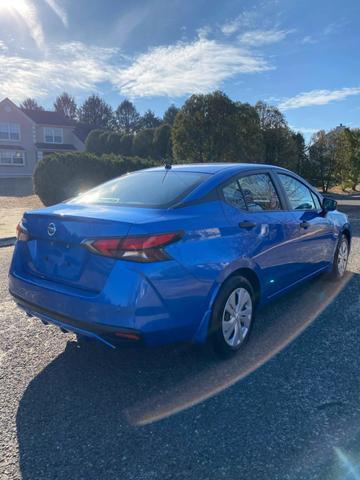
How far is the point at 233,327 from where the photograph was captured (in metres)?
3.40

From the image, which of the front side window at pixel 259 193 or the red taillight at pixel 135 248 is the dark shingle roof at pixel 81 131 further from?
the red taillight at pixel 135 248

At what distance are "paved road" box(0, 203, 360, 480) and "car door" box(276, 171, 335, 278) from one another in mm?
855

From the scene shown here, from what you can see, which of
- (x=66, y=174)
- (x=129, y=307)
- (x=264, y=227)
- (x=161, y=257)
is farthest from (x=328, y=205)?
(x=66, y=174)

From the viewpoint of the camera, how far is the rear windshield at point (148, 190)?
3.24 metres

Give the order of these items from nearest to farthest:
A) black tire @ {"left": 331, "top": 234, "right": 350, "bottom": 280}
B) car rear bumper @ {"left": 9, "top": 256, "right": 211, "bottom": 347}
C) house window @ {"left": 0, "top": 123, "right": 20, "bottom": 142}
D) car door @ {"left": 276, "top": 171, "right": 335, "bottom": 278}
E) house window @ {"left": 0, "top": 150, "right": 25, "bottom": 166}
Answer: car rear bumper @ {"left": 9, "top": 256, "right": 211, "bottom": 347}
car door @ {"left": 276, "top": 171, "right": 335, "bottom": 278}
black tire @ {"left": 331, "top": 234, "right": 350, "bottom": 280}
house window @ {"left": 0, "top": 150, "right": 25, "bottom": 166}
house window @ {"left": 0, "top": 123, "right": 20, "bottom": 142}

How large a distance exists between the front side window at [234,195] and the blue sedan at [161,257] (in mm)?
11

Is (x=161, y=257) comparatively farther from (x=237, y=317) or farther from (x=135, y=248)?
(x=237, y=317)

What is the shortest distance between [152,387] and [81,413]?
57 centimetres

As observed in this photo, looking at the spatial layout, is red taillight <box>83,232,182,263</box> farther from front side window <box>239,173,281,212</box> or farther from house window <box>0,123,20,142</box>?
house window <box>0,123,20,142</box>

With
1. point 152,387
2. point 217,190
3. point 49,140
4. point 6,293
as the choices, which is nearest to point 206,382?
point 152,387

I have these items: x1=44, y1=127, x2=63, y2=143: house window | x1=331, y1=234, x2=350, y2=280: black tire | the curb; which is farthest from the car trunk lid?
x1=44, y1=127, x2=63, y2=143: house window

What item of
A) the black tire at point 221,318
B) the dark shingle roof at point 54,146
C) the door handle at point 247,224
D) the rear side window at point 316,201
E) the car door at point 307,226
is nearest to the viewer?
the black tire at point 221,318

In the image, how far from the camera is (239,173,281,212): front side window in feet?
12.1

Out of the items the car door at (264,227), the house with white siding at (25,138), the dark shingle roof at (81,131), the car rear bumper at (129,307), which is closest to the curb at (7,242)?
the car rear bumper at (129,307)
